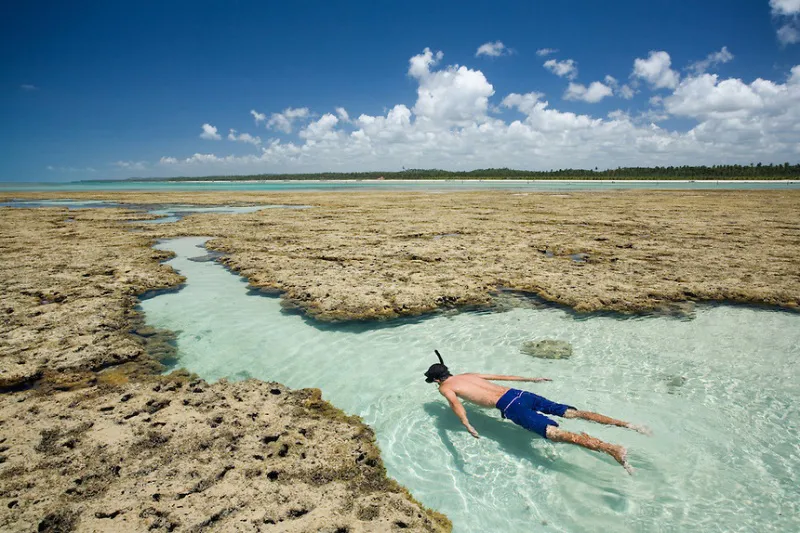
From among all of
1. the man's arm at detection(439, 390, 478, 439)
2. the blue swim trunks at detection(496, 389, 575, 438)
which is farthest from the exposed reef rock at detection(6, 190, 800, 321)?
the blue swim trunks at detection(496, 389, 575, 438)

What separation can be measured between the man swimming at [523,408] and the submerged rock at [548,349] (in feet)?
3.93

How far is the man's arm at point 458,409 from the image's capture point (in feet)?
14.4

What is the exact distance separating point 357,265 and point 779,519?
372 inches

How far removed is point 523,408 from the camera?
4555mm

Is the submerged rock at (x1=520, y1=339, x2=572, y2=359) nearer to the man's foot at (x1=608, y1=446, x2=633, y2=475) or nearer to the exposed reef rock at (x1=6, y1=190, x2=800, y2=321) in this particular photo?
the exposed reef rock at (x1=6, y1=190, x2=800, y2=321)

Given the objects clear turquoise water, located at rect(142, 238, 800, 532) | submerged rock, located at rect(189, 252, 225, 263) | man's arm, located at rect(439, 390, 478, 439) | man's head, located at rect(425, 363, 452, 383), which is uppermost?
submerged rock, located at rect(189, 252, 225, 263)

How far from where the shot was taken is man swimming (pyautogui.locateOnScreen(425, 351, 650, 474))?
13.5 ft

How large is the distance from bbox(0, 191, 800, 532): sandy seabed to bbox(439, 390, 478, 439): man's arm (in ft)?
3.41

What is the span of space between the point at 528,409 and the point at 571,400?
3.71ft

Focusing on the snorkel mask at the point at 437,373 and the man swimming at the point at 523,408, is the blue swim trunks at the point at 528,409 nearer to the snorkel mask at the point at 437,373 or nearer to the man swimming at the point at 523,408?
the man swimming at the point at 523,408

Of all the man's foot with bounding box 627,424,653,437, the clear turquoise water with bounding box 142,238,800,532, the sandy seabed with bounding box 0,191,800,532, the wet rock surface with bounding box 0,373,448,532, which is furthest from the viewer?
the man's foot with bounding box 627,424,653,437

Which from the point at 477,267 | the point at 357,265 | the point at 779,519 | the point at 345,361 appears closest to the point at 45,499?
the point at 345,361

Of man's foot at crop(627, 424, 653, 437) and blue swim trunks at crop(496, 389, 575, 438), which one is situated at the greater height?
blue swim trunks at crop(496, 389, 575, 438)

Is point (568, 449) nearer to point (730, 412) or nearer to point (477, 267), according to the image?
point (730, 412)
